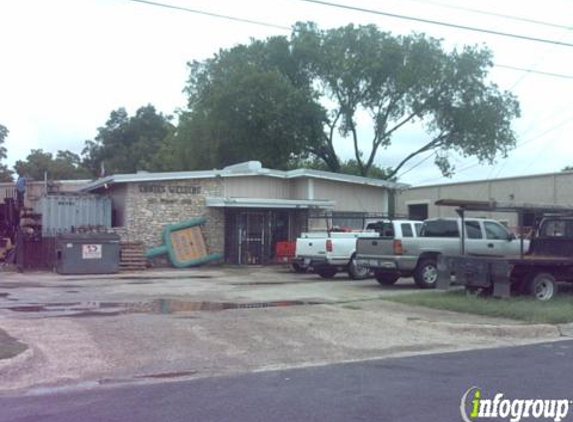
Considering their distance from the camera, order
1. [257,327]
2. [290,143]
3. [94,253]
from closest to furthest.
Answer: [257,327], [94,253], [290,143]

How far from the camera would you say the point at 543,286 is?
49.2 feet

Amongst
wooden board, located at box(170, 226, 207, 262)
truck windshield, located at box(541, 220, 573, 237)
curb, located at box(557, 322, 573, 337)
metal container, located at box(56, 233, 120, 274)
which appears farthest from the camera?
wooden board, located at box(170, 226, 207, 262)

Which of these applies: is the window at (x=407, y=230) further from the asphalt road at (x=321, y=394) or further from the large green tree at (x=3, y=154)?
the large green tree at (x=3, y=154)

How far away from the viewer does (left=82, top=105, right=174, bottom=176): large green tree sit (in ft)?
235

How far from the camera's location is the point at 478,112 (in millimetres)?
40031

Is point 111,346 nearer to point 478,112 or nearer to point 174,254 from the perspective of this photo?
point 174,254

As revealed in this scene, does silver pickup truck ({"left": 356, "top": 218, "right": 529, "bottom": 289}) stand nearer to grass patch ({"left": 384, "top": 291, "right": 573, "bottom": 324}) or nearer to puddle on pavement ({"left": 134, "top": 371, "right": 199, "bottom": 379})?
grass patch ({"left": 384, "top": 291, "right": 573, "bottom": 324})

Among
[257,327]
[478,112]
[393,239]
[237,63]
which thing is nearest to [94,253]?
[393,239]

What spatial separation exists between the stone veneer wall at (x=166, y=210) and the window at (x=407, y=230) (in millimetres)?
10638

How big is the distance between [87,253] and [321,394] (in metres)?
17.5

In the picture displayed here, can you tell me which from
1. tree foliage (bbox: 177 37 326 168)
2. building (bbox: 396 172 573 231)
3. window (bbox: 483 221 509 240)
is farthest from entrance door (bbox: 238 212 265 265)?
window (bbox: 483 221 509 240)

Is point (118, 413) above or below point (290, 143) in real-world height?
below

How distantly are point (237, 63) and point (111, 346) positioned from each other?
105 ft

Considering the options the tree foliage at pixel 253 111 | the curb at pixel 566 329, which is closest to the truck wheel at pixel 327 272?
the curb at pixel 566 329
